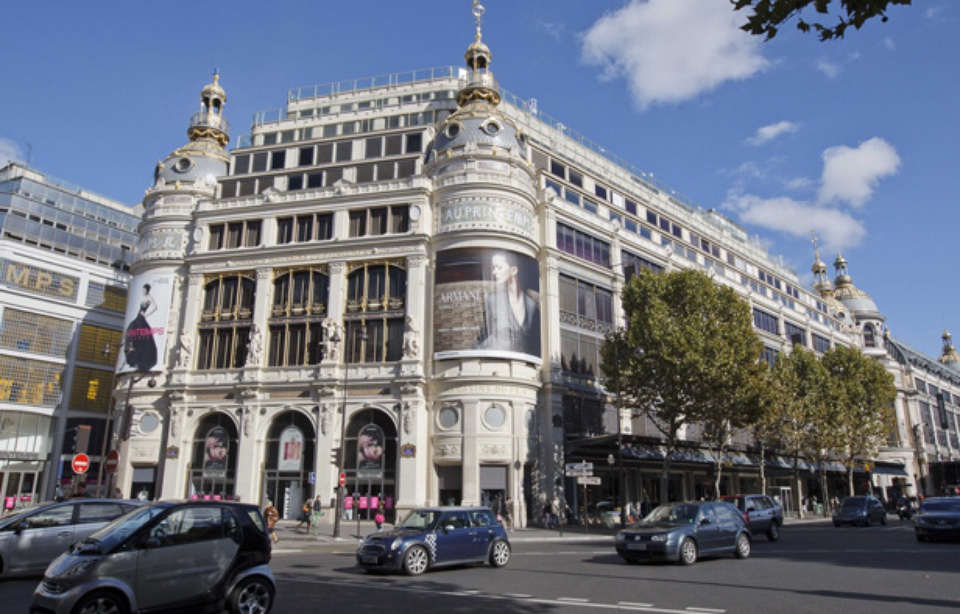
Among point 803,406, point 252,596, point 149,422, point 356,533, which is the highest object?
point 803,406

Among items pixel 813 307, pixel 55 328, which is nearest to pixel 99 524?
pixel 55 328

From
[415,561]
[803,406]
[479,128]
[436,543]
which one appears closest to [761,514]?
[436,543]

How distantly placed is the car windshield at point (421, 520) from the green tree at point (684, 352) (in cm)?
2276

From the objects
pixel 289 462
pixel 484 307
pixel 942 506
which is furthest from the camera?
pixel 289 462

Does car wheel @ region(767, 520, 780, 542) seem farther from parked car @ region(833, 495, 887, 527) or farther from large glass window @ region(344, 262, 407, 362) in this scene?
large glass window @ region(344, 262, 407, 362)

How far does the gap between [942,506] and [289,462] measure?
3317 centimetres

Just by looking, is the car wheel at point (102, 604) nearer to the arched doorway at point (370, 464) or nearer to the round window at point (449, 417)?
the round window at point (449, 417)

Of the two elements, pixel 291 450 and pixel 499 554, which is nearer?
pixel 499 554

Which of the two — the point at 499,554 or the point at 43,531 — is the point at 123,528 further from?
the point at 499,554

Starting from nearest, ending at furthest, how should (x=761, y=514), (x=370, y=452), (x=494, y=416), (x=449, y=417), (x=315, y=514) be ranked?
(x=761, y=514) < (x=315, y=514) < (x=494, y=416) < (x=449, y=417) < (x=370, y=452)

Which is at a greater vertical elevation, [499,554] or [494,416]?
[494,416]

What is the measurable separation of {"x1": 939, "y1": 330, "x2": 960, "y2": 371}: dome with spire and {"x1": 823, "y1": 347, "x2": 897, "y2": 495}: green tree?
95.0 meters

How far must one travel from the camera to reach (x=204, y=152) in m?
51.8

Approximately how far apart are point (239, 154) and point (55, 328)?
20.7 meters
